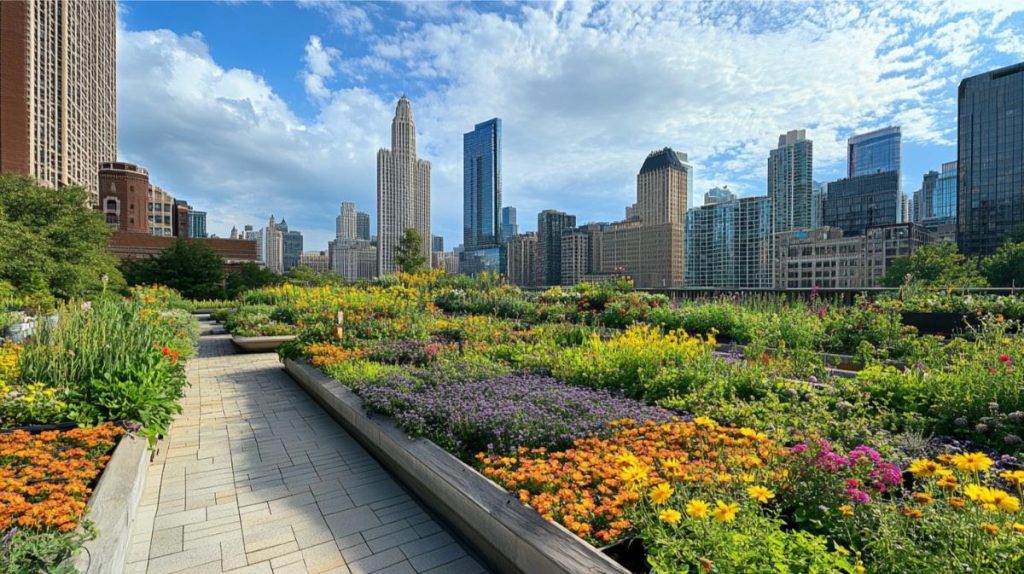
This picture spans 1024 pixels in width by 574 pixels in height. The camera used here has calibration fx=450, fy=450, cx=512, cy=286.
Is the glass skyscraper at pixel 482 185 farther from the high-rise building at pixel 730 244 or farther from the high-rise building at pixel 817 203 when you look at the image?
the high-rise building at pixel 817 203

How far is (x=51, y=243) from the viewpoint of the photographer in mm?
16672

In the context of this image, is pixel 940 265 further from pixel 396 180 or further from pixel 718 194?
pixel 718 194

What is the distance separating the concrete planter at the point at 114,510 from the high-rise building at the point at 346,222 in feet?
657

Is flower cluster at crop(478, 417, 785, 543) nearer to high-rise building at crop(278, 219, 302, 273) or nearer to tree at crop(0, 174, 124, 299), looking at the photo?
tree at crop(0, 174, 124, 299)

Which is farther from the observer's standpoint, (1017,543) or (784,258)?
(784,258)

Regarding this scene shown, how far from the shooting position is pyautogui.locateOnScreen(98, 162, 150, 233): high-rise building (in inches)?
2509

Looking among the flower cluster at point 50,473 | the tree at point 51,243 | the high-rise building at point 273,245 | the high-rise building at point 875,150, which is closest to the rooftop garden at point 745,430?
the flower cluster at point 50,473

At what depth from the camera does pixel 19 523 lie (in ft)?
6.45

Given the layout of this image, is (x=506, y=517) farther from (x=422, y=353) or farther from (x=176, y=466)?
(x=422, y=353)

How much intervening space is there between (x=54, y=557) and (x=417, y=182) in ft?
389

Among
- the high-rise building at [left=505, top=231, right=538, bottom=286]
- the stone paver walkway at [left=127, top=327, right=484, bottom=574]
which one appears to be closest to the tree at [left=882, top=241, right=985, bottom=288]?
the stone paver walkway at [left=127, top=327, right=484, bottom=574]

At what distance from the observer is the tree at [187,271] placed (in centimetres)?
2527

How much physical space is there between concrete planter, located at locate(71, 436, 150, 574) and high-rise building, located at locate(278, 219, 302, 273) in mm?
185638

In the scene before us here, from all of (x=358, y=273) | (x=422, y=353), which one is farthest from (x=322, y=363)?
(x=358, y=273)
